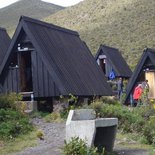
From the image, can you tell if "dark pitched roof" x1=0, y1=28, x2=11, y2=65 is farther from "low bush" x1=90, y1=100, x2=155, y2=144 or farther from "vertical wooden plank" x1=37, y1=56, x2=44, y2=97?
"low bush" x1=90, y1=100, x2=155, y2=144

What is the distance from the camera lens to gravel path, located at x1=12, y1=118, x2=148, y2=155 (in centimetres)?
1216

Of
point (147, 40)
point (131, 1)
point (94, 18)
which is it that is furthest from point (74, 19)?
point (147, 40)

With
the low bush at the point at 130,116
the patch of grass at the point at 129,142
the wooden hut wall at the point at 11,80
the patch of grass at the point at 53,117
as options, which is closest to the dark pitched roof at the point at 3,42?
the wooden hut wall at the point at 11,80

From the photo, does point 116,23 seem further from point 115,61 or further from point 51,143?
point 51,143

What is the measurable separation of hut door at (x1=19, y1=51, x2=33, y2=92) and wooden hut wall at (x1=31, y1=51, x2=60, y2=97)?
3.52 ft

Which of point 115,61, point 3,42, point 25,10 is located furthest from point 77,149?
point 25,10

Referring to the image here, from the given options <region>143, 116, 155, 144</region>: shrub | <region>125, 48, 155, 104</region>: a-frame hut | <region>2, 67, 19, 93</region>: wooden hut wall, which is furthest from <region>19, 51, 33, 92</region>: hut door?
<region>143, 116, 155, 144</region>: shrub

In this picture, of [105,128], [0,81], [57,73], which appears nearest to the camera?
[105,128]

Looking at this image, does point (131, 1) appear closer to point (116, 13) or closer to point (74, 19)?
point (116, 13)

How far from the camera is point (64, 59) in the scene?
71.3 feet

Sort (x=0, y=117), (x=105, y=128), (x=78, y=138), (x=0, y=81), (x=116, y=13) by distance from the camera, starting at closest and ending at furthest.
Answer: (x=78, y=138), (x=105, y=128), (x=0, y=117), (x=0, y=81), (x=116, y=13)

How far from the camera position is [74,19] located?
73.9 m

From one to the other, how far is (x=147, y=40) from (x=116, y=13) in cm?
1529

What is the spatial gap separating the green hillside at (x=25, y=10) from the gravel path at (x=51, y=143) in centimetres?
8979
